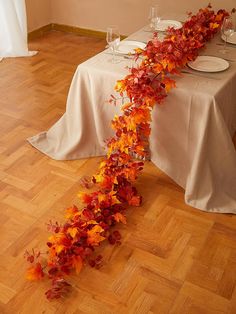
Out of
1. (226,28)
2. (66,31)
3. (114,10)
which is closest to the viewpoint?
(226,28)

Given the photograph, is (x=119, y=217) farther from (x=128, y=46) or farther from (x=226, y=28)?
(x=226, y=28)

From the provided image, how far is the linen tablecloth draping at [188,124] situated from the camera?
5.78 ft

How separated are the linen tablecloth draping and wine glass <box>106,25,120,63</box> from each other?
63 millimetres

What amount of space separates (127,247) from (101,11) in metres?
3.02

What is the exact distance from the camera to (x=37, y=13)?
4.12 m

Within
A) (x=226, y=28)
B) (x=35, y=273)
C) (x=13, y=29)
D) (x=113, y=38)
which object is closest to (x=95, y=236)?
(x=35, y=273)

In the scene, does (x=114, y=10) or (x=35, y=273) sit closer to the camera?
(x=35, y=273)

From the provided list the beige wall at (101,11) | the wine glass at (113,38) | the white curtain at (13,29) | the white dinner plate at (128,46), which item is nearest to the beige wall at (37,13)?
the beige wall at (101,11)

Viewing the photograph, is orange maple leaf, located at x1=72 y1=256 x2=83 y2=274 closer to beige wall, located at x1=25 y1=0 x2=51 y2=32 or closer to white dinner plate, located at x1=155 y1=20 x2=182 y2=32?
white dinner plate, located at x1=155 y1=20 x2=182 y2=32

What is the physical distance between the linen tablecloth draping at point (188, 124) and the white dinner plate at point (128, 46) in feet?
0.27

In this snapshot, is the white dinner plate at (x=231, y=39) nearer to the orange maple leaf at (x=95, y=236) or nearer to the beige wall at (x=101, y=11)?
the beige wall at (x=101, y=11)

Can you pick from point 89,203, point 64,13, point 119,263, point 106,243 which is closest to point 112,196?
point 89,203

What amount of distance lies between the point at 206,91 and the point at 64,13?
3.02 m

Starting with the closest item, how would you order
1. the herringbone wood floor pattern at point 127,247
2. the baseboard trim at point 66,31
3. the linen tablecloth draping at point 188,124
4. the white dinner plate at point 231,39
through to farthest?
the herringbone wood floor pattern at point 127,247
the linen tablecloth draping at point 188,124
the white dinner plate at point 231,39
the baseboard trim at point 66,31
